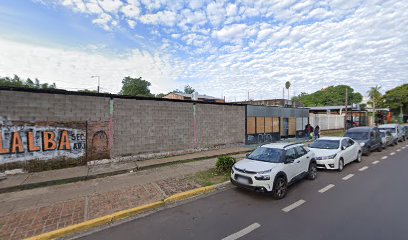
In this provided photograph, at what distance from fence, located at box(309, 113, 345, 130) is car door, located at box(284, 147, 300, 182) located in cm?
1878

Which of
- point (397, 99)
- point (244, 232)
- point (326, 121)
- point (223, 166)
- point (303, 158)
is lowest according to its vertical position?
point (244, 232)

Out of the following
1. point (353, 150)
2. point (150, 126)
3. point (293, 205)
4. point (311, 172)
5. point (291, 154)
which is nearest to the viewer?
point (293, 205)

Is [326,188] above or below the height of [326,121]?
below

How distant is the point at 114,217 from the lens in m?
4.79

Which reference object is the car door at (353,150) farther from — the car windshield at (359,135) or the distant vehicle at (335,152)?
the car windshield at (359,135)

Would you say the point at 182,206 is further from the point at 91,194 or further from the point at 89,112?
the point at 89,112

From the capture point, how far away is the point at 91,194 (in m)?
6.16

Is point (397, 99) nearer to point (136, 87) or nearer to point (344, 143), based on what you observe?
point (344, 143)

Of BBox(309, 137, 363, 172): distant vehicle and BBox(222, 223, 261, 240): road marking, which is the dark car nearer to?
BBox(309, 137, 363, 172): distant vehicle

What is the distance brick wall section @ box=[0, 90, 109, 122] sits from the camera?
25.2ft

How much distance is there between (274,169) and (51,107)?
29.1 feet

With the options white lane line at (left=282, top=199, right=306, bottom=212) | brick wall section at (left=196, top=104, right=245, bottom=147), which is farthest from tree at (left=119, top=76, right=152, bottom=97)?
white lane line at (left=282, top=199, right=306, bottom=212)

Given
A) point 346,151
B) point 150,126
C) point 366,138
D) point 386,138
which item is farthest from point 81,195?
point 386,138

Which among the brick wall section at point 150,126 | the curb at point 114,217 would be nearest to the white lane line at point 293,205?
the curb at point 114,217
